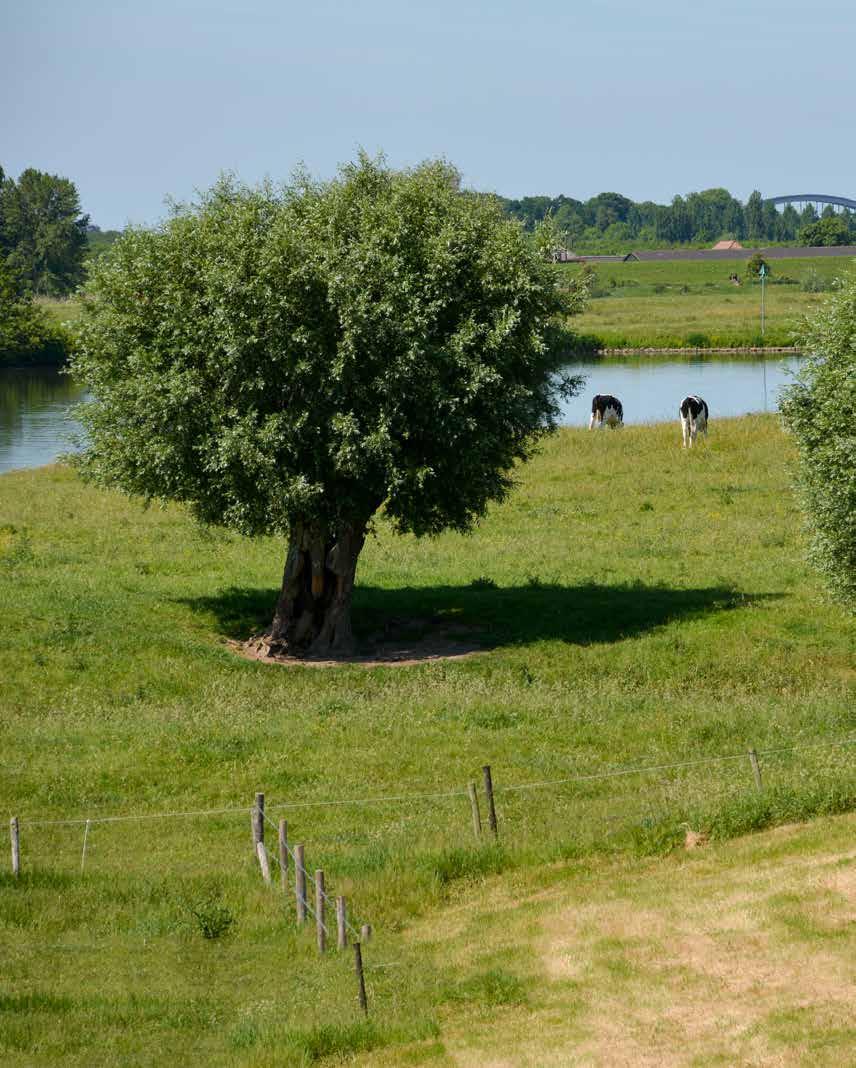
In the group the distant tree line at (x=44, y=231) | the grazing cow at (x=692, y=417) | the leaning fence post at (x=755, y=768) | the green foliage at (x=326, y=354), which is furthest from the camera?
the distant tree line at (x=44, y=231)

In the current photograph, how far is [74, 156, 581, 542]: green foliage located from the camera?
3169cm

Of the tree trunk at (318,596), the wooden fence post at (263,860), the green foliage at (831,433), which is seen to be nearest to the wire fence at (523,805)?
the wooden fence post at (263,860)

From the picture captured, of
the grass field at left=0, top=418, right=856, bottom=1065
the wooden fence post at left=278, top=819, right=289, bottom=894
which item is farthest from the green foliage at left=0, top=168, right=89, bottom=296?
the wooden fence post at left=278, top=819, right=289, bottom=894

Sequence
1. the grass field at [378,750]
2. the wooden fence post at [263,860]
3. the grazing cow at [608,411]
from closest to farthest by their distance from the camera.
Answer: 1. the grass field at [378,750]
2. the wooden fence post at [263,860]
3. the grazing cow at [608,411]

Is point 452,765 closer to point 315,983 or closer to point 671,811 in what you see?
point 671,811

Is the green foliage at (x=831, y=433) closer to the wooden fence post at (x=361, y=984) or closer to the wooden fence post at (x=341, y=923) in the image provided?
the wooden fence post at (x=341, y=923)

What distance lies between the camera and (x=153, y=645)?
3303cm

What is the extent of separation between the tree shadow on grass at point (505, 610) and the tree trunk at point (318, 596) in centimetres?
95

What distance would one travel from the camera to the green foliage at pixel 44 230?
575ft

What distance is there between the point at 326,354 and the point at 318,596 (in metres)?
6.14

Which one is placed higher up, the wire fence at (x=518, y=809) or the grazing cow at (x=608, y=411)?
the grazing cow at (x=608, y=411)

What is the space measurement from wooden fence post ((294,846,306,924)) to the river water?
2102 inches

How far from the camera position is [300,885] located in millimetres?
17781

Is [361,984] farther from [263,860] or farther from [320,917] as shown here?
[263,860]
